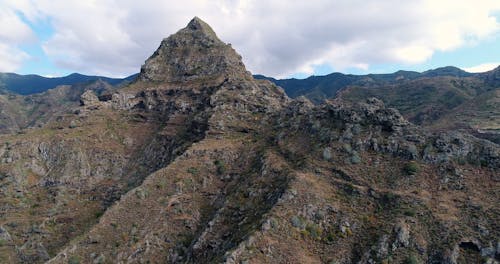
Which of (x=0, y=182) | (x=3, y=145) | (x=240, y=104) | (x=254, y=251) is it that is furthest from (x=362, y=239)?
(x=3, y=145)

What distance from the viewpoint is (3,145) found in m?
103

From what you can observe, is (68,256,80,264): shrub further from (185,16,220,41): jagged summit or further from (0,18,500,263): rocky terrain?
(185,16,220,41): jagged summit

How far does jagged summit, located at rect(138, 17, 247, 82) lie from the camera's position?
12531cm

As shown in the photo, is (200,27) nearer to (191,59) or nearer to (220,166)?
(191,59)

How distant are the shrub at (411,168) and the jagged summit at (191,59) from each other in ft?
239

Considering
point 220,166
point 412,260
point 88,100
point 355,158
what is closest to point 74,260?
point 220,166

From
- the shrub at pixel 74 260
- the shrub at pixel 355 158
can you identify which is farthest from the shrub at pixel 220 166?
the shrub at pixel 74 260

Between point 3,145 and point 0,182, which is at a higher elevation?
point 3,145

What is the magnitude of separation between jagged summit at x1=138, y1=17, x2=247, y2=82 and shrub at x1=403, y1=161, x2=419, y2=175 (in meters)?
72.7

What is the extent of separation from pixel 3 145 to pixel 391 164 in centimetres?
9968

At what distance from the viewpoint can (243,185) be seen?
70750 mm

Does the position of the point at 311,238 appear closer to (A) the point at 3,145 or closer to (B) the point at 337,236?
(B) the point at 337,236

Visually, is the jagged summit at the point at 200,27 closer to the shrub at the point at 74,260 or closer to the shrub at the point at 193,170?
the shrub at the point at 193,170

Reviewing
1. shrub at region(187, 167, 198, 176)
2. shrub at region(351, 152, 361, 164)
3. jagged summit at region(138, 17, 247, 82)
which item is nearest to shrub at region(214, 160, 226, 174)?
shrub at region(187, 167, 198, 176)
